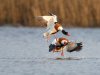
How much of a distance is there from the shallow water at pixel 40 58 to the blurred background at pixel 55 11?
100cm

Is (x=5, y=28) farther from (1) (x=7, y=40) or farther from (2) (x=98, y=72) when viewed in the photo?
(2) (x=98, y=72)

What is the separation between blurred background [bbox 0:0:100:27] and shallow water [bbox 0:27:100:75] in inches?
39.5

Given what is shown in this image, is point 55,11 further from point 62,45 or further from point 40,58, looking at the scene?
point 62,45

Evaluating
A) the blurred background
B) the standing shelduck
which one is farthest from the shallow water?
the blurred background

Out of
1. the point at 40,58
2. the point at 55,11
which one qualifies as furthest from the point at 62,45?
the point at 55,11

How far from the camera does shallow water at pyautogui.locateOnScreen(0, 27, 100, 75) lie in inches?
366

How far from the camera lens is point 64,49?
10172 millimetres

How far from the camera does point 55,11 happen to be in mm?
15867

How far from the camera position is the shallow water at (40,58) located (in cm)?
930

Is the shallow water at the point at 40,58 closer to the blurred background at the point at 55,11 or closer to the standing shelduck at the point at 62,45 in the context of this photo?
the standing shelduck at the point at 62,45

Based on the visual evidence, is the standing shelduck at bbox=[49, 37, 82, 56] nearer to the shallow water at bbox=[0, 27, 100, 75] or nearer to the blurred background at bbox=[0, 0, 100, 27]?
the shallow water at bbox=[0, 27, 100, 75]

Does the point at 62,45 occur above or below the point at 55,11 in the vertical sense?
below

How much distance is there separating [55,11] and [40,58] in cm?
537

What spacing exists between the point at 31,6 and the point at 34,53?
193 inches
